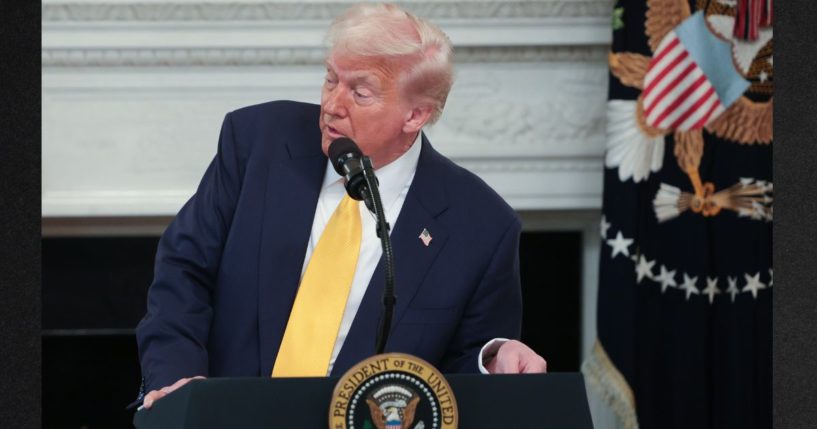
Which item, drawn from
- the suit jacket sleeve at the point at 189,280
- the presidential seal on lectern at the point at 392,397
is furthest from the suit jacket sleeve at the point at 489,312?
the presidential seal on lectern at the point at 392,397

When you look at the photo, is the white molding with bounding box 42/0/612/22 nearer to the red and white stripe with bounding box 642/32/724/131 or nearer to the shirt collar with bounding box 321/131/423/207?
the red and white stripe with bounding box 642/32/724/131

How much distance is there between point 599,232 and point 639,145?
587 millimetres

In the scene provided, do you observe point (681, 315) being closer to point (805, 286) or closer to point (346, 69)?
point (346, 69)

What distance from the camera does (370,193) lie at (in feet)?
7.20

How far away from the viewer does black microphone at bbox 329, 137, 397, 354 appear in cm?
215

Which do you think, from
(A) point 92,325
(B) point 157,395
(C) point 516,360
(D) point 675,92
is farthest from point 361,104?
(A) point 92,325

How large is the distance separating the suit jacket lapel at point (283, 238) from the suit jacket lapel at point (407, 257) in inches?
5.0

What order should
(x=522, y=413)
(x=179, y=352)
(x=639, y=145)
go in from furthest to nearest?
(x=639, y=145)
(x=179, y=352)
(x=522, y=413)

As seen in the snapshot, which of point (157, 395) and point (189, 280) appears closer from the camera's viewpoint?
point (157, 395)

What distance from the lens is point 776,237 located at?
2117mm

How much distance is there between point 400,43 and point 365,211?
1.07ft

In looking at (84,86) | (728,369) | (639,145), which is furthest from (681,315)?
(84,86)

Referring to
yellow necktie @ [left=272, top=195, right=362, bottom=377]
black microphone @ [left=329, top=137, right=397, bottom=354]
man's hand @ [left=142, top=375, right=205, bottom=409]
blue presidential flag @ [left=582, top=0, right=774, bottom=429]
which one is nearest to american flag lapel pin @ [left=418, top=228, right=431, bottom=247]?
yellow necktie @ [left=272, top=195, right=362, bottom=377]

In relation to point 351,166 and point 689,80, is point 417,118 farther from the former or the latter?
point 689,80
